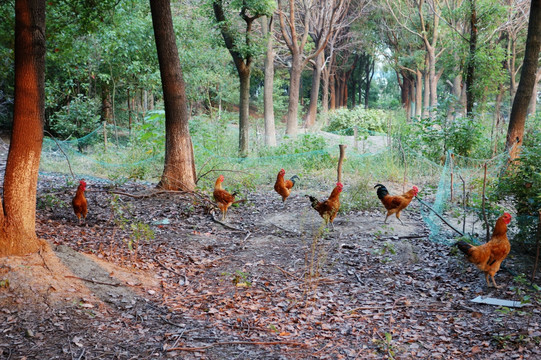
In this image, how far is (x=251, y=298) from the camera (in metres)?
4.66

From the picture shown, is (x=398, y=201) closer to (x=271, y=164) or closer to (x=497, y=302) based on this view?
(x=497, y=302)

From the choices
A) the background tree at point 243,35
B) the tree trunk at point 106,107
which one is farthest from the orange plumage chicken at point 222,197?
the tree trunk at point 106,107

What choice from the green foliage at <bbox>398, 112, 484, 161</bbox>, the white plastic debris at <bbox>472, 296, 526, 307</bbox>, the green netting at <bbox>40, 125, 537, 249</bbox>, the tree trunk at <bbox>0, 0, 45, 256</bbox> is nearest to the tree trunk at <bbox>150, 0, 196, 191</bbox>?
the green netting at <bbox>40, 125, 537, 249</bbox>

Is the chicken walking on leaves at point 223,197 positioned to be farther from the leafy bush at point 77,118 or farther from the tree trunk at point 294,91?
the leafy bush at point 77,118

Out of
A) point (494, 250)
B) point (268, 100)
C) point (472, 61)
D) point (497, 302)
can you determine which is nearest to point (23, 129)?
point (494, 250)

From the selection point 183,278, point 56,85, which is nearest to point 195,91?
point 56,85

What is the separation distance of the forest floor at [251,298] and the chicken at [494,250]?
0.98ft

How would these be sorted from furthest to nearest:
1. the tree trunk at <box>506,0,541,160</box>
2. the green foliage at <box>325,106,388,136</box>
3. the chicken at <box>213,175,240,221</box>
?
the green foliage at <box>325,106,388,136</box>
the tree trunk at <box>506,0,541,160</box>
the chicken at <box>213,175,240,221</box>

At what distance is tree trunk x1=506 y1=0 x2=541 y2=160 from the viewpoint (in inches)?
355

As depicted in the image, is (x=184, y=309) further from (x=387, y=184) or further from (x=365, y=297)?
(x=387, y=184)

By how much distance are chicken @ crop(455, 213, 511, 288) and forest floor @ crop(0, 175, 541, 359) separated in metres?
0.30

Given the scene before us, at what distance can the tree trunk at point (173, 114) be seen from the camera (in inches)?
325

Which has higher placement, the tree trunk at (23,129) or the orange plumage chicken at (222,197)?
the tree trunk at (23,129)

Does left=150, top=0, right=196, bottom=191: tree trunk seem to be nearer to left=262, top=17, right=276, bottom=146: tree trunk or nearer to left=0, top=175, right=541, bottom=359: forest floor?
left=0, top=175, right=541, bottom=359: forest floor
